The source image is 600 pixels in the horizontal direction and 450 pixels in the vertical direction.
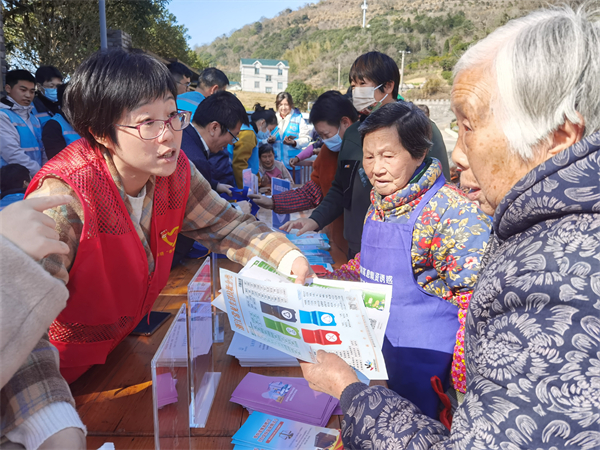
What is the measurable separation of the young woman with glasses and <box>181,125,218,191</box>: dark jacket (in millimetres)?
1436

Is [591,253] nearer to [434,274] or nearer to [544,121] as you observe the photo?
[544,121]

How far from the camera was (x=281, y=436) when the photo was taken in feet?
3.71

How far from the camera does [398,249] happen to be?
1653 millimetres

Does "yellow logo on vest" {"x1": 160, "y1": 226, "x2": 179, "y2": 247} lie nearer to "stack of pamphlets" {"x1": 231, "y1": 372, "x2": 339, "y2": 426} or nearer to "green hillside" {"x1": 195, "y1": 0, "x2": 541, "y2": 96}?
"stack of pamphlets" {"x1": 231, "y1": 372, "x2": 339, "y2": 426}

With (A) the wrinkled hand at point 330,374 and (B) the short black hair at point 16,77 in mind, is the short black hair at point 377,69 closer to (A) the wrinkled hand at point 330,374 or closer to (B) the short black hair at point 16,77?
(A) the wrinkled hand at point 330,374

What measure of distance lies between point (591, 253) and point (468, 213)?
3.12 ft

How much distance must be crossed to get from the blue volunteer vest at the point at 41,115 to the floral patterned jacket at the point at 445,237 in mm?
4836

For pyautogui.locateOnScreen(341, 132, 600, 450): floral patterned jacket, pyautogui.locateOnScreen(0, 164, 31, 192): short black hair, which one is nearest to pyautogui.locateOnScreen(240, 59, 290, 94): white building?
pyautogui.locateOnScreen(0, 164, 31, 192): short black hair

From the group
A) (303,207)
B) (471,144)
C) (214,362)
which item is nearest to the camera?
(471,144)

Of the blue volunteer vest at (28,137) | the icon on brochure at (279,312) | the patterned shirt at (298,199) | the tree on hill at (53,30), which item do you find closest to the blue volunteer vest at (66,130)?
the blue volunteer vest at (28,137)

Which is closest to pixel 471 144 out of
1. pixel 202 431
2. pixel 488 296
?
pixel 488 296

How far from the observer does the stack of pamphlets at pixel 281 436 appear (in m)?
1.09

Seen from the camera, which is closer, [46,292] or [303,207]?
[46,292]

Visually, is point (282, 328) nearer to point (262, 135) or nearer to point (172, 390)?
point (172, 390)
